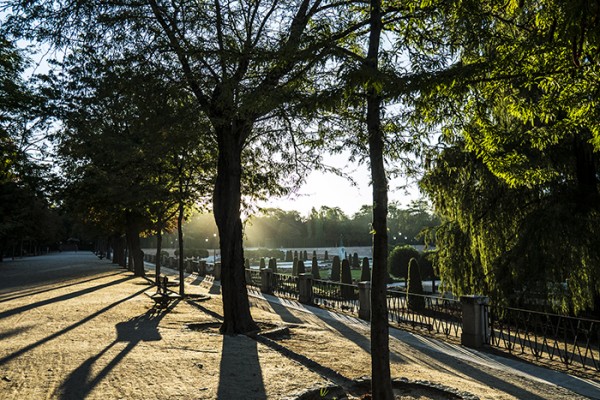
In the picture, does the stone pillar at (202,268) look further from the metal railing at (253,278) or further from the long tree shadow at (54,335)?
the long tree shadow at (54,335)

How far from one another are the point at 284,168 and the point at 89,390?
819 centimetres

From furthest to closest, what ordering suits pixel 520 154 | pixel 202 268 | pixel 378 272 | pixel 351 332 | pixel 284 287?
pixel 202 268 → pixel 284 287 → pixel 351 332 → pixel 520 154 → pixel 378 272

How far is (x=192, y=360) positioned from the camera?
25.7 ft

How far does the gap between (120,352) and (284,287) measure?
43.5 ft

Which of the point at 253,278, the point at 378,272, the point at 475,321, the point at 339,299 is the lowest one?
the point at 339,299

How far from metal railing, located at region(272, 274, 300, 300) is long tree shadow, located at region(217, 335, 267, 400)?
34.5 ft

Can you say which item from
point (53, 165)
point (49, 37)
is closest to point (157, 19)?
point (49, 37)

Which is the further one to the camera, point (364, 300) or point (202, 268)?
point (202, 268)

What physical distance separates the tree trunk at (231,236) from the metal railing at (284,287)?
30.7ft

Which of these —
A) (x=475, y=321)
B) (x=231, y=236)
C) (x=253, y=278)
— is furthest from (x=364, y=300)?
(x=253, y=278)

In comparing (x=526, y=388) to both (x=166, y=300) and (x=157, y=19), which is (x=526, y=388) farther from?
(x=166, y=300)

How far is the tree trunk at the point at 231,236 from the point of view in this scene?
10.7 m

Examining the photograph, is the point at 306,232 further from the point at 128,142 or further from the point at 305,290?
the point at 128,142

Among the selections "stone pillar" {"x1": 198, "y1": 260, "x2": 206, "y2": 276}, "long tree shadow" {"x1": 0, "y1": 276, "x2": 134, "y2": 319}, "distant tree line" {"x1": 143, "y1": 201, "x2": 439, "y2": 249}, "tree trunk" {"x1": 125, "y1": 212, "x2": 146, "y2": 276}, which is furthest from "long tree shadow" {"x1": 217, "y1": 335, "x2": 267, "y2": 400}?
"distant tree line" {"x1": 143, "y1": 201, "x2": 439, "y2": 249}
